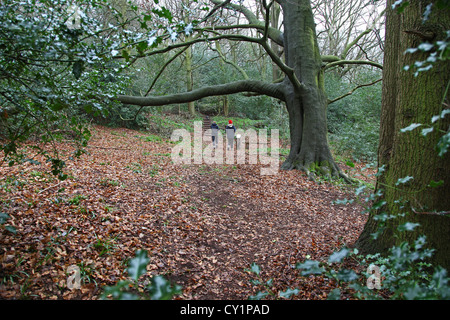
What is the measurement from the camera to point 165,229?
4.40m

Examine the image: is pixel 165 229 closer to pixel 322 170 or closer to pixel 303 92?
pixel 322 170

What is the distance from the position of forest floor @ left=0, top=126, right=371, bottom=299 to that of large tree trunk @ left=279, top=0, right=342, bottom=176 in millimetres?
1215

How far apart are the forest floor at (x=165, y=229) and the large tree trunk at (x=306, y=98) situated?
122 cm

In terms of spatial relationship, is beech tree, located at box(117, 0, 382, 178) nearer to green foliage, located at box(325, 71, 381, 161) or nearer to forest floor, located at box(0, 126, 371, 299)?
forest floor, located at box(0, 126, 371, 299)

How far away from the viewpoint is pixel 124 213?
4.51m

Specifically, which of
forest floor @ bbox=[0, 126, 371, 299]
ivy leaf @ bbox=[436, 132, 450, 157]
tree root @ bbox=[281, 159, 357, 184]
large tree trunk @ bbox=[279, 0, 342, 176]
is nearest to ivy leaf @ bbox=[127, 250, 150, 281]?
forest floor @ bbox=[0, 126, 371, 299]

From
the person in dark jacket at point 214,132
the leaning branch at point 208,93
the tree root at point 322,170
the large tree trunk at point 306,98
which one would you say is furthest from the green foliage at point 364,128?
the person in dark jacket at point 214,132

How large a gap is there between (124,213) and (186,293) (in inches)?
78.5

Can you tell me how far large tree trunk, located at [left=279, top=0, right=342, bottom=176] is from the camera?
841cm

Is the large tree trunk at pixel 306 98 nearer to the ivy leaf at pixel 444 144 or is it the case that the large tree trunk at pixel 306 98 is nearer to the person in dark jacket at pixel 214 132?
the person in dark jacket at pixel 214 132

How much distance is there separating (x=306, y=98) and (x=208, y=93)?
307 cm
